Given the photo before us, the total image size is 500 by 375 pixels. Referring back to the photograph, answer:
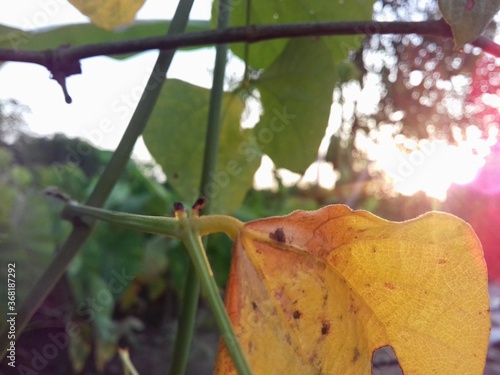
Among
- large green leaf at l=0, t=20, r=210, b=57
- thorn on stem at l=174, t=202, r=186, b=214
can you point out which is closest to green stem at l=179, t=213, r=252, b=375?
thorn on stem at l=174, t=202, r=186, b=214

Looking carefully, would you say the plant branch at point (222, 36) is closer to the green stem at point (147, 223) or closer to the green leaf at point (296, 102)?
the green stem at point (147, 223)

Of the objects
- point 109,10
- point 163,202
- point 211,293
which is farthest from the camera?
point 163,202

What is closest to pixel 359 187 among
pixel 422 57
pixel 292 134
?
pixel 422 57

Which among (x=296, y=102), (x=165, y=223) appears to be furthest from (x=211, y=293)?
(x=296, y=102)

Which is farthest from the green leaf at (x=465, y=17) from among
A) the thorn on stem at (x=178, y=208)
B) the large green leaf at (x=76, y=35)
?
the large green leaf at (x=76, y=35)

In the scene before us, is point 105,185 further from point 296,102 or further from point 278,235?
point 296,102

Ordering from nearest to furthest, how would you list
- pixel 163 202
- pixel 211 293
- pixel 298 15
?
1. pixel 211 293
2. pixel 298 15
3. pixel 163 202

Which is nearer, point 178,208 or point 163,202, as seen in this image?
point 178,208

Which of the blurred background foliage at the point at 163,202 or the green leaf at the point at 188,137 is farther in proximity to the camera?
the blurred background foliage at the point at 163,202
